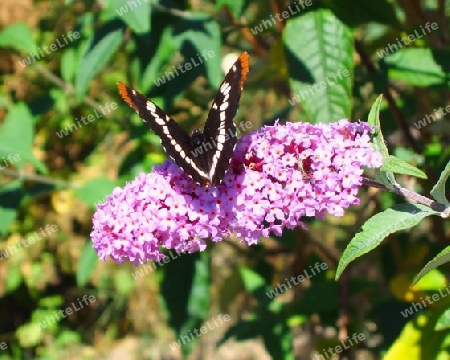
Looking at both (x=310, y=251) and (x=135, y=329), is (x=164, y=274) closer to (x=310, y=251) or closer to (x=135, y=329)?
(x=310, y=251)

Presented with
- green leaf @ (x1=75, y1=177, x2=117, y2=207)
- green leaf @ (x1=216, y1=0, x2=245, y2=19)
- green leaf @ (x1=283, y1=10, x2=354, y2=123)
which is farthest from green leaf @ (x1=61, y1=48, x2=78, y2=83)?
green leaf @ (x1=283, y1=10, x2=354, y2=123)

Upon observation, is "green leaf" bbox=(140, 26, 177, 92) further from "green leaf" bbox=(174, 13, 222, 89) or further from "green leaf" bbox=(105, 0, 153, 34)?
"green leaf" bbox=(105, 0, 153, 34)

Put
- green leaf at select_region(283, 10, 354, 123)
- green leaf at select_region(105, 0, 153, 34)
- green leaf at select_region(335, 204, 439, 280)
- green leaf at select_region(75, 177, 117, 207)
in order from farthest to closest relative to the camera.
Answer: green leaf at select_region(75, 177, 117, 207) → green leaf at select_region(105, 0, 153, 34) → green leaf at select_region(283, 10, 354, 123) → green leaf at select_region(335, 204, 439, 280)

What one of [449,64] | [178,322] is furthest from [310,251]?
[449,64]

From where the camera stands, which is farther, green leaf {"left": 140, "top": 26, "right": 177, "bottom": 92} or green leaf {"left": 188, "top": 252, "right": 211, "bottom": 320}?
green leaf {"left": 188, "top": 252, "right": 211, "bottom": 320}

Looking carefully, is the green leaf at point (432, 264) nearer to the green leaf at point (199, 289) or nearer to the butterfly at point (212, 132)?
the butterfly at point (212, 132)

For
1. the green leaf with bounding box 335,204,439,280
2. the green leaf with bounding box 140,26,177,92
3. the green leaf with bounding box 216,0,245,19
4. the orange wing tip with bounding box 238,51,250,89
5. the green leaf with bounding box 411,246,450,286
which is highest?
the green leaf with bounding box 140,26,177,92
